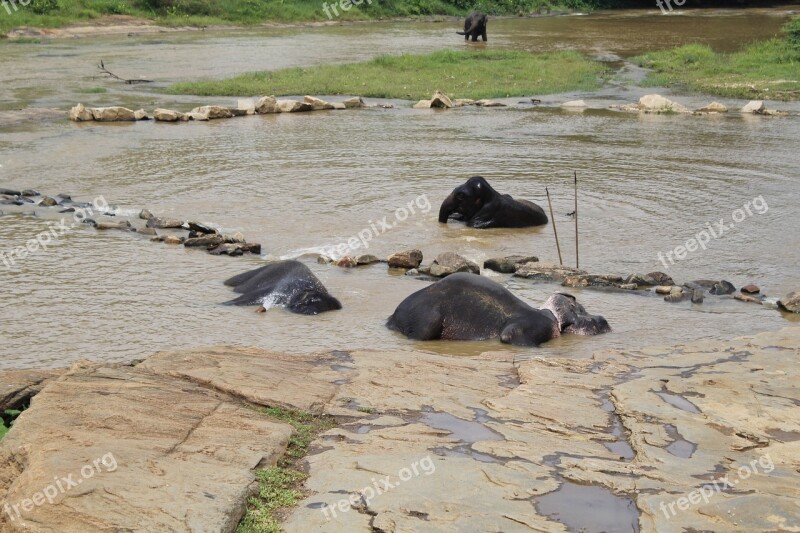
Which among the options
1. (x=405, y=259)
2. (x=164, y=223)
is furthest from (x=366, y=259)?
(x=164, y=223)

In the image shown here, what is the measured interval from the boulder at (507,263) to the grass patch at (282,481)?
5.69 metres

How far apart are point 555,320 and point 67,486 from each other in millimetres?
5492

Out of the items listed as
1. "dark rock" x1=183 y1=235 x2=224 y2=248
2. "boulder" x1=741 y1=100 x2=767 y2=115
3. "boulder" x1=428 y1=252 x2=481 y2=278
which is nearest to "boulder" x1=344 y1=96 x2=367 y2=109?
"boulder" x1=741 y1=100 x2=767 y2=115

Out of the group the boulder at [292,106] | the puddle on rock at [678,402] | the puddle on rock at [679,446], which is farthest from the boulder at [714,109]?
the puddle on rock at [679,446]

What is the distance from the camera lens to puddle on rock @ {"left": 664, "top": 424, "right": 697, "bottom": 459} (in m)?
5.87

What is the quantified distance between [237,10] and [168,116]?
89.8 feet

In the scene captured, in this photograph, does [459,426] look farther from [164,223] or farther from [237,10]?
[237,10]

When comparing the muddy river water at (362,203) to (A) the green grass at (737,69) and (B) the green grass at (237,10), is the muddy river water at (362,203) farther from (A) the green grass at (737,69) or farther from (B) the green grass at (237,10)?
(B) the green grass at (237,10)

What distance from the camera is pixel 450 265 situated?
11.5 metres

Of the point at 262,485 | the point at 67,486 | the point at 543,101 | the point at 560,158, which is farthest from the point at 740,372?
the point at 543,101

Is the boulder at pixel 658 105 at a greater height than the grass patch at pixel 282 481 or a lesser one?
lesser

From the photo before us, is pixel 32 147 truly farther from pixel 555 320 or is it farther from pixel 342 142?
pixel 555 320

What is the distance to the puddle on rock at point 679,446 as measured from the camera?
19.3ft

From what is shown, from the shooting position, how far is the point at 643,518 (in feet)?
16.0
